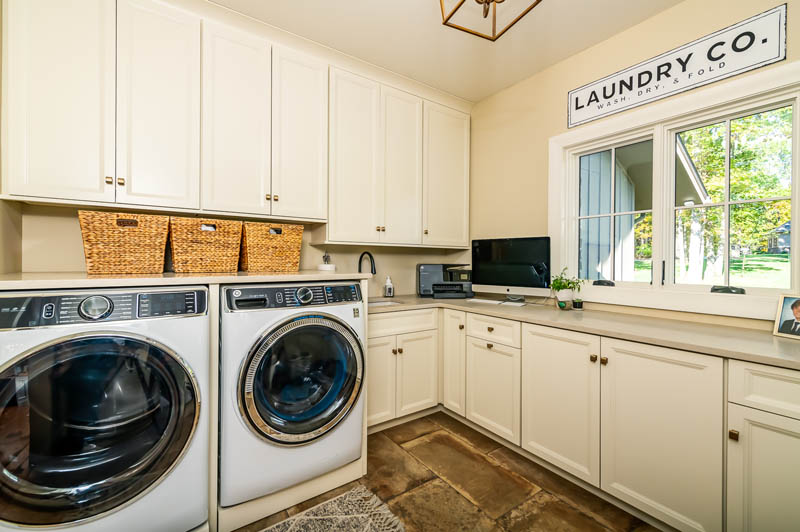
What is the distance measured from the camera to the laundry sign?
1583mm

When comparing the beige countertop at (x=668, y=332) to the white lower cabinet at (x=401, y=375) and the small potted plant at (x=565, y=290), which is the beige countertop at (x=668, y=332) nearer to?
the small potted plant at (x=565, y=290)

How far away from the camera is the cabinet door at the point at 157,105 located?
1.68 meters

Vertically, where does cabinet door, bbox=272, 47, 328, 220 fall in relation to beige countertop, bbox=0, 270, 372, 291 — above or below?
above

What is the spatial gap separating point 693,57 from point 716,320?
1429mm

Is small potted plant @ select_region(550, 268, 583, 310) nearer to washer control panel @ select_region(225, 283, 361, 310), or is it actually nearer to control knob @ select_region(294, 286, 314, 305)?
washer control panel @ select_region(225, 283, 361, 310)

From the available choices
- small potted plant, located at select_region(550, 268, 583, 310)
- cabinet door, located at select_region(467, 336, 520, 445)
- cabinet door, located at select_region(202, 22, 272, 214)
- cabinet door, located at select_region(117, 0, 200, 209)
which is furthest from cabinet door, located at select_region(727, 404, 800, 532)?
cabinet door, located at select_region(117, 0, 200, 209)

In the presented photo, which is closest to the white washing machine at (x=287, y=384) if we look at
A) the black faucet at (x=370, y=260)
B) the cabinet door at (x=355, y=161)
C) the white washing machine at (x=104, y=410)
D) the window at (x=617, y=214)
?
the white washing machine at (x=104, y=410)

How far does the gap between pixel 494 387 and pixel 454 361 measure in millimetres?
374

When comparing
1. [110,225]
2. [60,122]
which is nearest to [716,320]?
[110,225]

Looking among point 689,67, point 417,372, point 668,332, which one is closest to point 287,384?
point 417,372

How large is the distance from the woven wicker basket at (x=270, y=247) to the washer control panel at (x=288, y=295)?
412 millimetres

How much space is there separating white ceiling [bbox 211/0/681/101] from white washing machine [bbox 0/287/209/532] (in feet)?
5.68

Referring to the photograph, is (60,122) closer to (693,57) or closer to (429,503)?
(429,503)

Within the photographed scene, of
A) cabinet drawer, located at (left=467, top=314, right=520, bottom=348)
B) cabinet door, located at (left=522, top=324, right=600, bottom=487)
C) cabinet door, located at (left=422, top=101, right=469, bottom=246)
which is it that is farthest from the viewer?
cabinet door, located at (left=422, top=101, right=469, bottom=246)
